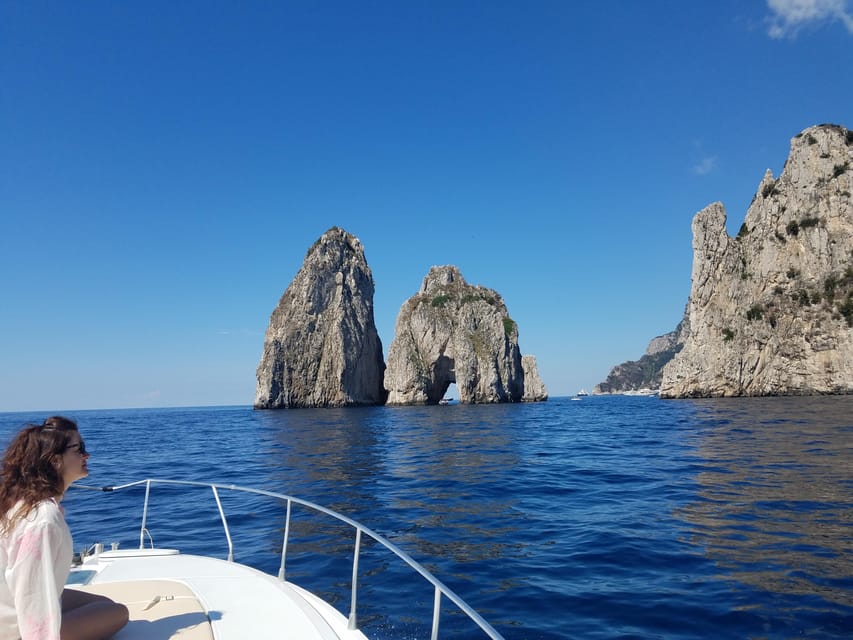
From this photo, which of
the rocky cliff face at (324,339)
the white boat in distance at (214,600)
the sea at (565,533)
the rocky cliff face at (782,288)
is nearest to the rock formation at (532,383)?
the rocky cliff face at (782,288)

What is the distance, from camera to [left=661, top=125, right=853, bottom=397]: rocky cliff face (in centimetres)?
6662

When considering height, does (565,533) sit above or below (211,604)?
below

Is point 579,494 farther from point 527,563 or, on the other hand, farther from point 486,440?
point 486,440

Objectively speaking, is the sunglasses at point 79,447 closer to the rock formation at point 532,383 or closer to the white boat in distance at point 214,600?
the white boat in distance at point 214,600

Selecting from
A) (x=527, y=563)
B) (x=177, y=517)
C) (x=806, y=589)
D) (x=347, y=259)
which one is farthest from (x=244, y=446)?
(x=347, y=259)

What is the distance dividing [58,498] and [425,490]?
1165 centimetres

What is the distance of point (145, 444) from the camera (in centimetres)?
3247

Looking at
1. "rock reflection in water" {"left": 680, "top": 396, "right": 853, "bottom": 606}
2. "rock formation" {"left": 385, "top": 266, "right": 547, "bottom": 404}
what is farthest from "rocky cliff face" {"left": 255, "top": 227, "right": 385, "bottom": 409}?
"rock reflection in water" {"left": 680, "top": 396, "right": 853, "bottom": 606}

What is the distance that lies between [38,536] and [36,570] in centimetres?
18

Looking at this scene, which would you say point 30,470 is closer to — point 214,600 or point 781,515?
point 214,600

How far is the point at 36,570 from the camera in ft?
8.80

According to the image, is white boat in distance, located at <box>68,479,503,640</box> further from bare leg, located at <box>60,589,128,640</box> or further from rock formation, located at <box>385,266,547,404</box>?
rock formation, located at <box>385,266,547,404</box>

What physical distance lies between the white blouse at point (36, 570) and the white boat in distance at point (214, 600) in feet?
2.95

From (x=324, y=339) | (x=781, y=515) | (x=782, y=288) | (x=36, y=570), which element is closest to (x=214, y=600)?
(x=36, y=570)
